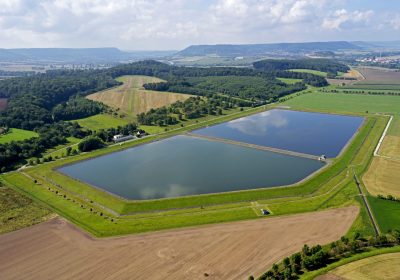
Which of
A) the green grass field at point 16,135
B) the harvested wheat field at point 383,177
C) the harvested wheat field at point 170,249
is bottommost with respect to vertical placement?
the harvested wheat field at point 170,249

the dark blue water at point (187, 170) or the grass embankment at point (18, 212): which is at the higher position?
the dark blue water at point (187, 170)

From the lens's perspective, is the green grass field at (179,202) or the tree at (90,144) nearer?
the green grass field at (179,202)

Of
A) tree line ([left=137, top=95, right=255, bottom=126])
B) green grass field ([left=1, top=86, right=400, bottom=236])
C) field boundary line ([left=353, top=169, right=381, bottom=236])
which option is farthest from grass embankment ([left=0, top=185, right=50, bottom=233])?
tree line ([left=137, top=95, right=255, bottom=126])

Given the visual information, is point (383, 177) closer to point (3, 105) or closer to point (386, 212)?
point (386, 212)

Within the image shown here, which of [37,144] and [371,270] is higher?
[37,144]

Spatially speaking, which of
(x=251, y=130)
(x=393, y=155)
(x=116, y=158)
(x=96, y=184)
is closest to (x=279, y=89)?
(x=251, y=130)

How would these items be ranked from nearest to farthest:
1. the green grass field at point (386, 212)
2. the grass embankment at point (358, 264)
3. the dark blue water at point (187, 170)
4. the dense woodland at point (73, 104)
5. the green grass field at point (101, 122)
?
the grass embankment at point (358, 264), the green grass field at point (386, 212), the dark blue water at point (187, 170), the dense woodland at point (73, 104), the green grass field at point (101, 122)

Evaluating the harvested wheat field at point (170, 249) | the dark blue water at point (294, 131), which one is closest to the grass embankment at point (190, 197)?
the harvested wheat field at point (170, 249)

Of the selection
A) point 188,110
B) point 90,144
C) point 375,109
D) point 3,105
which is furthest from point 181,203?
point 3,105

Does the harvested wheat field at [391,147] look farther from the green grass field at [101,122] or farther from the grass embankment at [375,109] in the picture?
the green grass field at [101,122]
